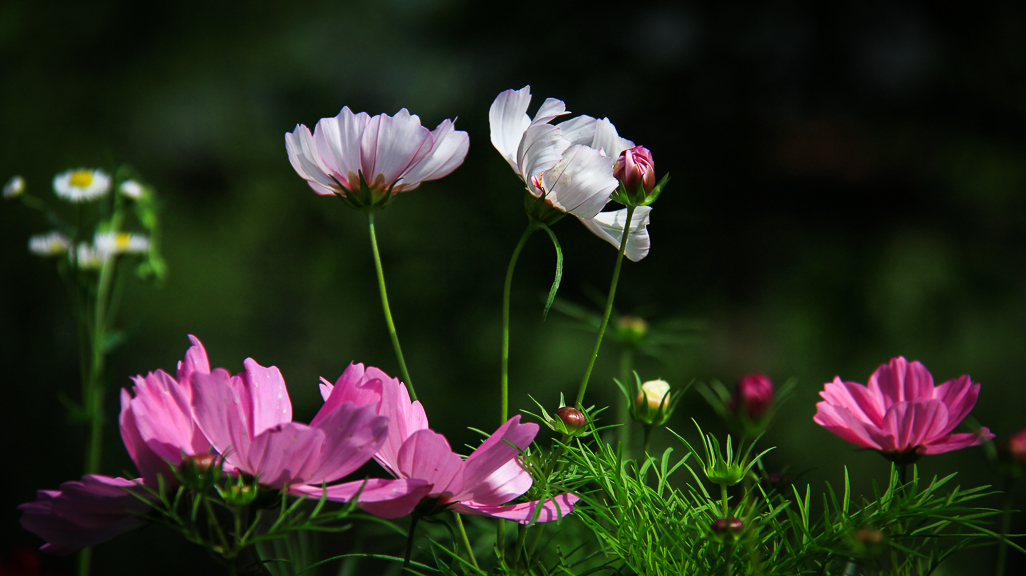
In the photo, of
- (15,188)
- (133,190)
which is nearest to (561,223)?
(133,190)

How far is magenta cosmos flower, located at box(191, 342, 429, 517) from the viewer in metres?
0.16

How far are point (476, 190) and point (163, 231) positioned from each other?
0.82 meters

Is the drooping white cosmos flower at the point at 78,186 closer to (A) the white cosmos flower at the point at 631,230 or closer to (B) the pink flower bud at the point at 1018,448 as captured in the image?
(A) the white cosmos flower at the point at 631,230

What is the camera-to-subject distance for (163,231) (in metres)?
1.65

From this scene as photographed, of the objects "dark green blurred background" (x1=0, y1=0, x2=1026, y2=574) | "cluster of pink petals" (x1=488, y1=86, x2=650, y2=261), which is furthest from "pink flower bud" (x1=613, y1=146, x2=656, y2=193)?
"dark green blurred background" (x1=0, y1=0, x2=1026, y2=574)

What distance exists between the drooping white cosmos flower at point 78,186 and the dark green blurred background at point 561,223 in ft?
2.47

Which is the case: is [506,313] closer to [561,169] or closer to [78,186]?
[561,169]

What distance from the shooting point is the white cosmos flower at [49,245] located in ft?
1.69

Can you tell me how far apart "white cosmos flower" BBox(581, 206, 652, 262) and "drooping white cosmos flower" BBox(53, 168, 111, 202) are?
1.25ft

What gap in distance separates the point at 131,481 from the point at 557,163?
16 cm

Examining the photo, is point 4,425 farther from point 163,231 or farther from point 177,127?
point 177,127

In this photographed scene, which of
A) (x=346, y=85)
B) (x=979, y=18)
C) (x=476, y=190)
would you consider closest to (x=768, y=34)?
(x=979, y=18)

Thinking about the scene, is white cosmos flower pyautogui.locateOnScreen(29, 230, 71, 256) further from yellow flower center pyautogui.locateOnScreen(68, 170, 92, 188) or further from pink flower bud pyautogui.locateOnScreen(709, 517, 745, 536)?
pink flower bud pyautogui.locateOnScreen(709, 517, 745, 536)

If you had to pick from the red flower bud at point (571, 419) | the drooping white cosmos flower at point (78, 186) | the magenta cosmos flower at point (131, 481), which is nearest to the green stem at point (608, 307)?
the red flower bud at point (571, 419)
